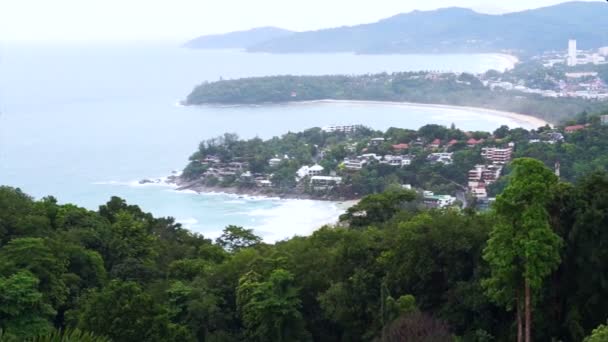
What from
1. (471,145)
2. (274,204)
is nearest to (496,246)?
(274,204)

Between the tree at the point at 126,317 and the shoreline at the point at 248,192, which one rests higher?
the tree at the point at 126,317

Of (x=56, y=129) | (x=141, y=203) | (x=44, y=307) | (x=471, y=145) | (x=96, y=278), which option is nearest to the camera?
(x=44, y=307)

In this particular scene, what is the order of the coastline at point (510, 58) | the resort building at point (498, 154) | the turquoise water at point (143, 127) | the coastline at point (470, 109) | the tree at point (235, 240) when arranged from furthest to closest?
1. the coastline at point (510, 58)
2. the coastline at point (470, 109)
3. the resort building at point (498, 154)
4. the turquoise water at point (143, 127)
5. the tree at point (235, 240)

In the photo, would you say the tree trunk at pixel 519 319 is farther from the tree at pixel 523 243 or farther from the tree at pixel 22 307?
the tree at pixel 22 307

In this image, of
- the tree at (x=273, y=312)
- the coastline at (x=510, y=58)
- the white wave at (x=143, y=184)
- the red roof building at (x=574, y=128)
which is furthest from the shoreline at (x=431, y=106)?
the tree at (x=273, y=312)

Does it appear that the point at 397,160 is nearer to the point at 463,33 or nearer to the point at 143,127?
the point at 143,127

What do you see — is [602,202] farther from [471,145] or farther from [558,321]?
[471,145]

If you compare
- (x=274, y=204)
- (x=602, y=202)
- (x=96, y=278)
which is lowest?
(x=274, y=204)
